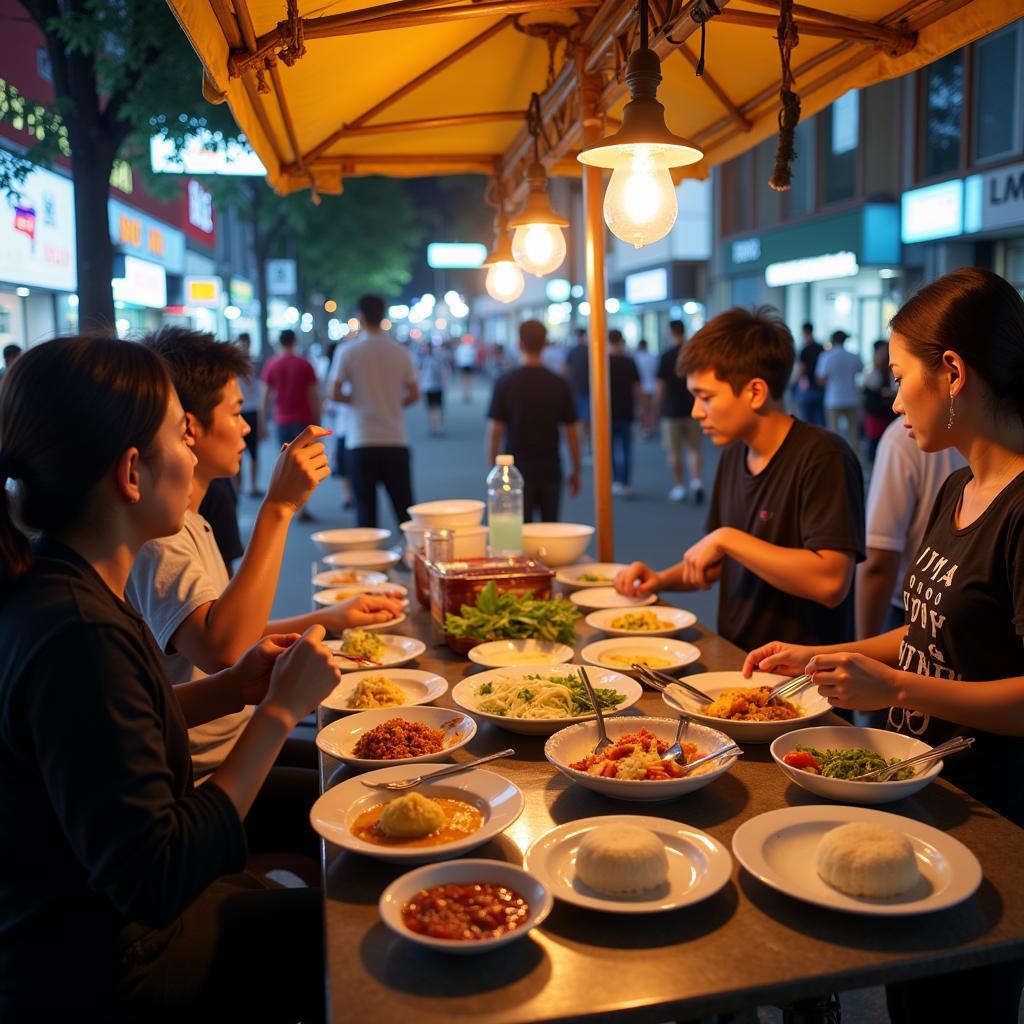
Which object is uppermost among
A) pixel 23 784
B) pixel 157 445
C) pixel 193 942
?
pixel 157 445

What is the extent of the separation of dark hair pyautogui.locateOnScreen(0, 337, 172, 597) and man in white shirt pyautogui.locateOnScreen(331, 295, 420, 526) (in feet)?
21.2

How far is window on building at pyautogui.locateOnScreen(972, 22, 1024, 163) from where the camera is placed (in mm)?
15297

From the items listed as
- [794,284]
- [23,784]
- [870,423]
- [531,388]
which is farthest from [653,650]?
[794,284]

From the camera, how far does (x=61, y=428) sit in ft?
5.82

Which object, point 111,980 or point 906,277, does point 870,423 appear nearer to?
point 906,277

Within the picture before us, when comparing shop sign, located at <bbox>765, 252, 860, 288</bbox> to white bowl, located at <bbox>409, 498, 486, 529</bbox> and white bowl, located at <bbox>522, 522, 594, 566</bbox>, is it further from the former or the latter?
white bowl, located at <bbox>409, 498, 486, 529</bbox>

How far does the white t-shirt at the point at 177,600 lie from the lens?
282 centimetres

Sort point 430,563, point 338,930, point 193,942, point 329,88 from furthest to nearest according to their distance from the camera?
point 329,88, point 430,563, point 193,942, point 338,930

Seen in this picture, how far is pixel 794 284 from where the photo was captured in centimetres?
2278

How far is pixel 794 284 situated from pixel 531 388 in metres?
16.7

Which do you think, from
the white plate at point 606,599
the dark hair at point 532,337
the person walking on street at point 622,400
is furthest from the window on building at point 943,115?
the white plate at point 606,599

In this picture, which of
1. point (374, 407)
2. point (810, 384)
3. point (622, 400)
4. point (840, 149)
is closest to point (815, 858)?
point (374, 407)

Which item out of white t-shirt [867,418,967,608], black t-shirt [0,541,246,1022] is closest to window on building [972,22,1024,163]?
white t-shirt [867,418,967,608]

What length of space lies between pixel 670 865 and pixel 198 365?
7.23 ft
